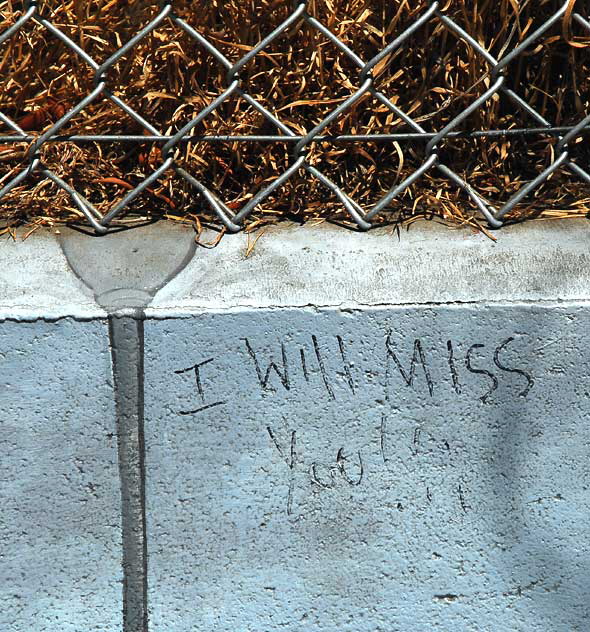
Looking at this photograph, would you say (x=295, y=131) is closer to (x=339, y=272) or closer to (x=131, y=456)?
(x=339, y=272)

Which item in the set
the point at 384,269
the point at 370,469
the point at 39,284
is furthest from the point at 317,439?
the point at 39,284

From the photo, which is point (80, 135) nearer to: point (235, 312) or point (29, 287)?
point (29, 287)

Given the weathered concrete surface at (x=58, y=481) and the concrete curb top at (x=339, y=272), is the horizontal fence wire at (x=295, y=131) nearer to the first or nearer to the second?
the concrete curb top at (x=339, y=272)

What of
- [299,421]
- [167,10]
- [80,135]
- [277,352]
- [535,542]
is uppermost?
[167,10]

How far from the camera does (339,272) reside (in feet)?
5.01

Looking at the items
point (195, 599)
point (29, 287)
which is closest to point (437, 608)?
point (195, 599)

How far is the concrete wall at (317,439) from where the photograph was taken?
1.49m

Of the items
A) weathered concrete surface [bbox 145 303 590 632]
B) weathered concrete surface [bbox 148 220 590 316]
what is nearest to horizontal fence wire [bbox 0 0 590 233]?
weathered concrete surface [bbox 148 220 590 316]

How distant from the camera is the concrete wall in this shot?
4.89ft

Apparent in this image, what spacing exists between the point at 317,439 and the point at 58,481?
0.49 m

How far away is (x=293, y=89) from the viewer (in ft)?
5.41

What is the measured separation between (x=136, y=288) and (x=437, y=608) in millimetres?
851

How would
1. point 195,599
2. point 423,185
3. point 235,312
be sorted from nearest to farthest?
point 235,312 → point 195,599 → point 423,185

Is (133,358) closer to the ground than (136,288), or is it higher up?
closer to the ground
